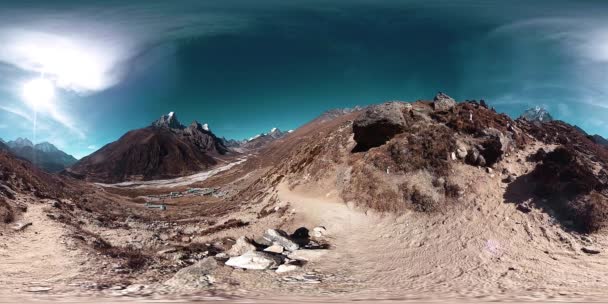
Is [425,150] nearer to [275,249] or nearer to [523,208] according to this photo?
[523,208]

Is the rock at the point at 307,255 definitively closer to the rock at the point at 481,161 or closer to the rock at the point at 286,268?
the rock at the point at 286,268

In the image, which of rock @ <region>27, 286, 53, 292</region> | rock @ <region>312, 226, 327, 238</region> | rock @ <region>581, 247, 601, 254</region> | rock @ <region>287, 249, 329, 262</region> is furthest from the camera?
rock @ <region>312, 226, 327, 238</region>

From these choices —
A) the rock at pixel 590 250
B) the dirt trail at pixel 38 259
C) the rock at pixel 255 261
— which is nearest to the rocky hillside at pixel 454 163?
the rock at pixel 590 250

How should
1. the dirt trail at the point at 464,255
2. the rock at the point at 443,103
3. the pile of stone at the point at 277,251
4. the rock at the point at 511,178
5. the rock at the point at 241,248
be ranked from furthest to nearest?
the rock at the point at 443,103
the rock at the point at 511,178
the rock at the point at 241,248
the pile of stone at the point at 277,251
the dirt trail at the point at 464,255

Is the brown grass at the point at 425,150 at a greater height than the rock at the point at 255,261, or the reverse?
the brown grass at the point at 425,150

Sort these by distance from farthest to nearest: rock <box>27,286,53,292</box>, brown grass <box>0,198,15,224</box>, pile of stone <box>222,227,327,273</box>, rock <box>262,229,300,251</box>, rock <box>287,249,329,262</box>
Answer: brown grass <box>0,198,15,224</box>
rock <box>262,229,300,251</box>
rock <box>287,249,329,262</box>
pile of stone <box>222,227,327,273</box>
rock <box>27,286,53,292</box>

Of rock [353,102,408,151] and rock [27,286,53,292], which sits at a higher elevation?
rock [353,102,408,151]

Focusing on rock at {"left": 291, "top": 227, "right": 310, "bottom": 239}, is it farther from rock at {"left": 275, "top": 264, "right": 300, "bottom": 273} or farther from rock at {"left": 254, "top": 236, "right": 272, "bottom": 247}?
rock at {"left": 275, "top": 264, "right": 300, "bottom": 273}

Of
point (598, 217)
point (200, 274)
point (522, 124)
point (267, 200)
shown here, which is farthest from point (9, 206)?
point (522, 124)

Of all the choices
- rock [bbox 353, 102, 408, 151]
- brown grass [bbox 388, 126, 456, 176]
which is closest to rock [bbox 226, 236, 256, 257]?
brown grass [bbox 388, 126, 456, 176]
